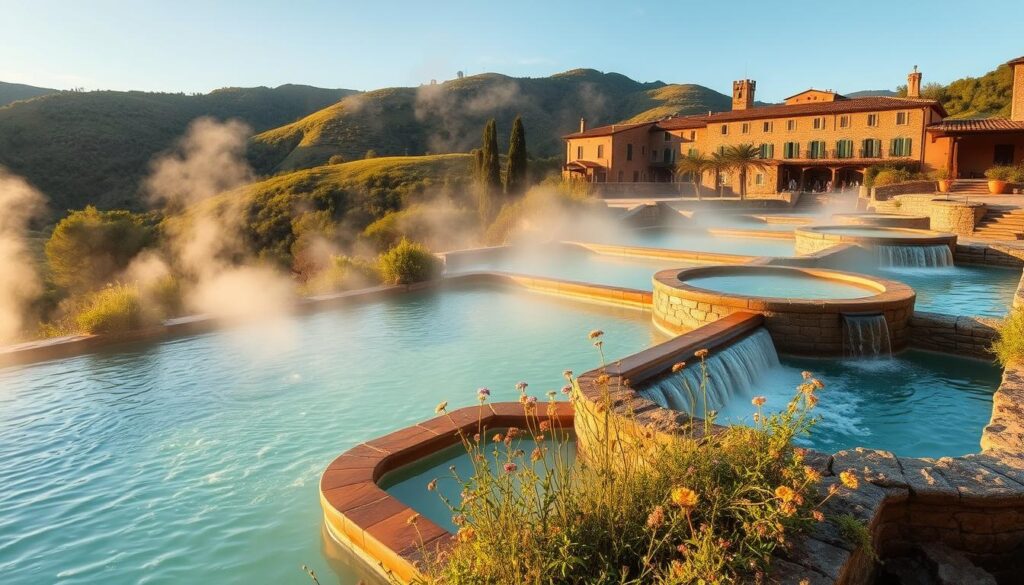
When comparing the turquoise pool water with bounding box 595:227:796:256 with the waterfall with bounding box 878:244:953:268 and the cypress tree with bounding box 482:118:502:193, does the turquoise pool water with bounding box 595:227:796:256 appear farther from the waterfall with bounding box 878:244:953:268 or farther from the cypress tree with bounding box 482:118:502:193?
the cypress tree with bounding box 482:118:502:193

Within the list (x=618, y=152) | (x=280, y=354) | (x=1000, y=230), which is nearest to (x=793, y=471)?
(x=280, y=354)

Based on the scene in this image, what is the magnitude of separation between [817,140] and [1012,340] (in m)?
35.7

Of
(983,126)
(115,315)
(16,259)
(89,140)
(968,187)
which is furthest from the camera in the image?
(89,140)

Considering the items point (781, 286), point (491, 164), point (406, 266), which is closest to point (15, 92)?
point (491, 164)

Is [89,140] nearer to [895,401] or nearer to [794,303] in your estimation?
[794,303]

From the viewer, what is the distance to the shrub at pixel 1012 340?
19.4 feet

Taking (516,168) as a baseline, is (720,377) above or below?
below

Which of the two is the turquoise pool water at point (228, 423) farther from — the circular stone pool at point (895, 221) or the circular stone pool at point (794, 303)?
the circular stone pool at point (895, 221)

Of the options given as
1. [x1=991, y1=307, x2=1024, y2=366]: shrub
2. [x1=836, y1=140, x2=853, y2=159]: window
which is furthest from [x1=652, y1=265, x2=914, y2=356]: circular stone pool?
[x1=836, y1=140, x2=853, y2=159]: window

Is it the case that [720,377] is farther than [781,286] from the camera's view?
No

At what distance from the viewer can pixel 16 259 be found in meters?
22.9

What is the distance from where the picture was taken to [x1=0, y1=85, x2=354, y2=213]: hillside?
41594 mm

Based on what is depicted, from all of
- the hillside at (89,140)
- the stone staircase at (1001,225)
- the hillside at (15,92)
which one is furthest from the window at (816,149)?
the hillside at (15,92)

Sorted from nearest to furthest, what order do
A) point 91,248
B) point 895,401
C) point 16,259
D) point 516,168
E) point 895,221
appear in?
point 895,401, point 895,221, point 16,259, point 516,168, point 91,248
